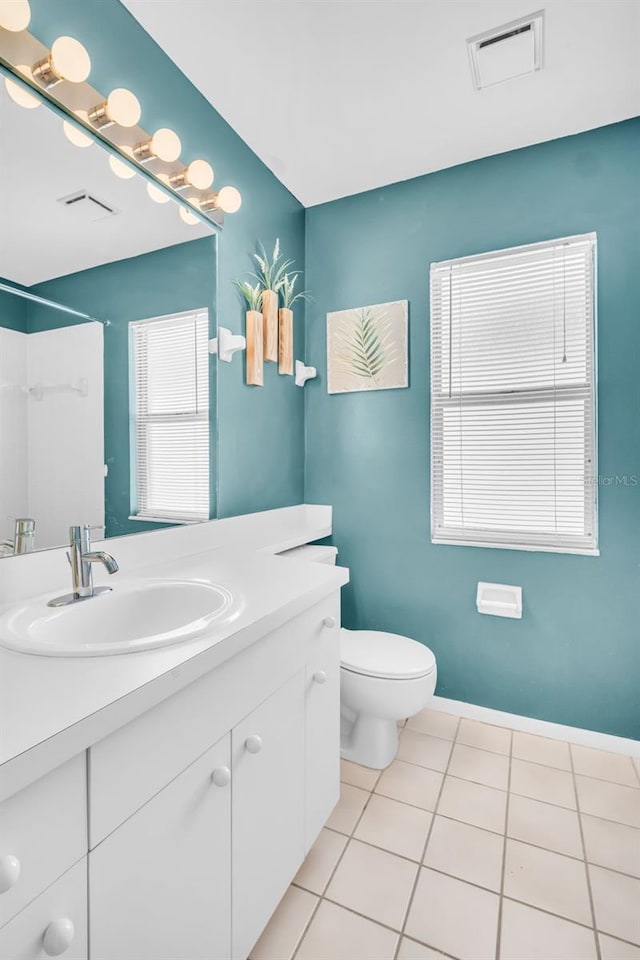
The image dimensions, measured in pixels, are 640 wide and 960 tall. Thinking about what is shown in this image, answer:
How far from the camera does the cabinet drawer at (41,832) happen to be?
518mm

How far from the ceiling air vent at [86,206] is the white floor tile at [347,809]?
2002 mm

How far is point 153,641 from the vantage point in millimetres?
804

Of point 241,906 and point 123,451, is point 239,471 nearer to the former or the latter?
point 123,451

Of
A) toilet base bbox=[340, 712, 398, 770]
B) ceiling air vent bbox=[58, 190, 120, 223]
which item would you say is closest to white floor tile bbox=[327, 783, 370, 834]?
toilet base bbox=[340, 712, 398, 770]

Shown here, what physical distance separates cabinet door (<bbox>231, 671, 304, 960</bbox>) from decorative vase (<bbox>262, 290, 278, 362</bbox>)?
4.57 ft

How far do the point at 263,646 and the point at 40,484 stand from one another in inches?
27.7

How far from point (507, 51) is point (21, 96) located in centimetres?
151

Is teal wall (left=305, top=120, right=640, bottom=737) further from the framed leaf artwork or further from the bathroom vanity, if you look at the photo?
the bathroom vanity

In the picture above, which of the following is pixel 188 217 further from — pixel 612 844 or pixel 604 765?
pixel 604 765

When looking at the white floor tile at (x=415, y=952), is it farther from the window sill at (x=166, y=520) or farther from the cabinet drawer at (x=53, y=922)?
the window sill at (x=166, y=520)

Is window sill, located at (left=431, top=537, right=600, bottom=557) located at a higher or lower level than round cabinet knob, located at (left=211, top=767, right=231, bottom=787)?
higher

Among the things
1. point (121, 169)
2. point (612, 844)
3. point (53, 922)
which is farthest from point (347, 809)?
point (121, 169)

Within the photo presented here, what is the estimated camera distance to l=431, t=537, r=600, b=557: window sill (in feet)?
6.24

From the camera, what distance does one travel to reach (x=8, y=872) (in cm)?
50
